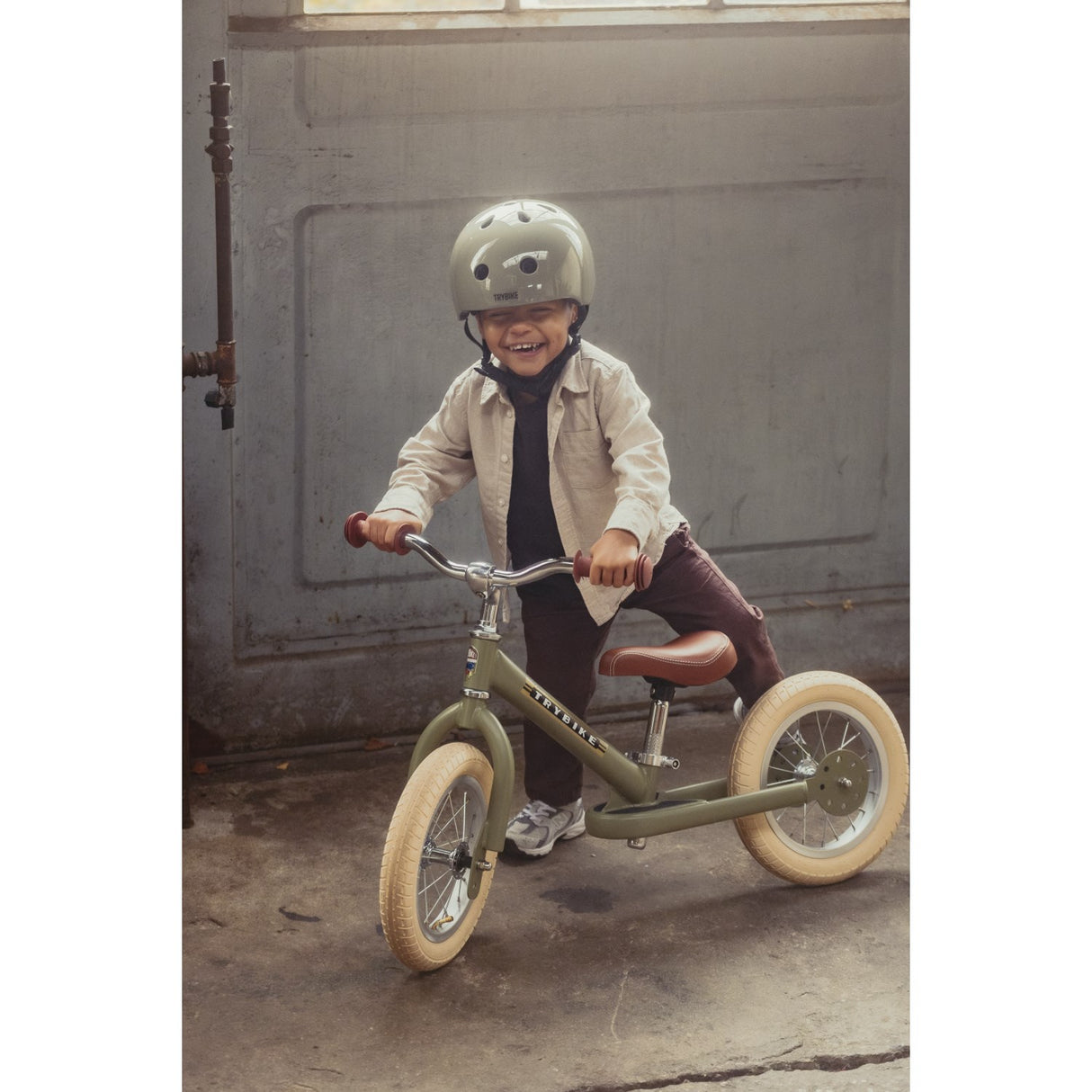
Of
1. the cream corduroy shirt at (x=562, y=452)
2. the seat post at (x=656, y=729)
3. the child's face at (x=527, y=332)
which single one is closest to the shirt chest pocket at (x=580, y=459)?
the cream corduroy shirt at (x=562, y=452)

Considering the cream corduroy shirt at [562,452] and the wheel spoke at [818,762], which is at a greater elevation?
the cream corduroy shirt at [562,452]

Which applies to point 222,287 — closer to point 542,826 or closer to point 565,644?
point 565,644

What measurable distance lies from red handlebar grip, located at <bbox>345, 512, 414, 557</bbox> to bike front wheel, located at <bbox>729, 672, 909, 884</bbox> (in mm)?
698

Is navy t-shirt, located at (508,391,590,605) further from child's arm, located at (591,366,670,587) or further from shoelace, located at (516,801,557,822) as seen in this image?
shoelace, located at (516,801,557,822)

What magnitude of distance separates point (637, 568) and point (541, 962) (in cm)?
67

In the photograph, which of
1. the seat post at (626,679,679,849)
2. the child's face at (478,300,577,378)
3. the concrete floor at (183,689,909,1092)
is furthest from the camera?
the seat post at (626,679,679,849)

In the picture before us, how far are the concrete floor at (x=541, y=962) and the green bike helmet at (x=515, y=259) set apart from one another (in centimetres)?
79

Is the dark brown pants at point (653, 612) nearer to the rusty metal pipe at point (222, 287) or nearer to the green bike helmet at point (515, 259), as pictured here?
the green bike helmet at point (515, 259)

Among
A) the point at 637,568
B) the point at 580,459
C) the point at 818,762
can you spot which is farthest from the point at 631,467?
the point at 818,762

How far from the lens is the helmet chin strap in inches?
90.8

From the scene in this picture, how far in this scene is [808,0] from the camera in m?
2.45

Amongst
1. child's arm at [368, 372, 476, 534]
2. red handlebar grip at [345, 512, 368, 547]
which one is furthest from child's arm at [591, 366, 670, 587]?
red handlebar grip at [345, 512, 368, 547]

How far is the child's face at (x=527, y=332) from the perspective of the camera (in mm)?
2262

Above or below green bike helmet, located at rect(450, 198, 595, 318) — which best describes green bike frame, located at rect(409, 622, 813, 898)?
below
